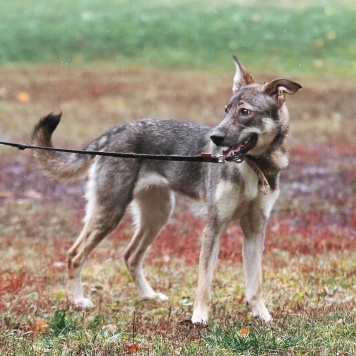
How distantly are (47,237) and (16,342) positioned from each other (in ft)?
20.8

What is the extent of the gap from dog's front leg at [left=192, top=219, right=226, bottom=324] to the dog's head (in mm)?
779

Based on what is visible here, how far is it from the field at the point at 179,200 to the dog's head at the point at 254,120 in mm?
1397

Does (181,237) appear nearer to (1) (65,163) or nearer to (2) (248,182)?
(1) (65,163)

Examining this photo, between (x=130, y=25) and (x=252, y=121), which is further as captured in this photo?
(x=130, y=25)

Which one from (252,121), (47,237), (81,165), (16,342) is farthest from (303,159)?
(16,342)

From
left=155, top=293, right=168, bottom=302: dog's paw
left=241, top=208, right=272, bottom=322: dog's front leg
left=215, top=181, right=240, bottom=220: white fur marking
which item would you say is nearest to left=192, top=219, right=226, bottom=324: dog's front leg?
left=215, top=181, right=240, bottom=220: white fur marking

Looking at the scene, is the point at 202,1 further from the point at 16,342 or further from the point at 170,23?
the point at 16,342

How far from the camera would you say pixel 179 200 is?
14.2 m

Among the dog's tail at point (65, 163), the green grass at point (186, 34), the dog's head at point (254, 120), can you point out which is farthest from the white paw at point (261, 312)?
the green grass at point (186, 34)

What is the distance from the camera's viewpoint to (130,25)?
38562 millimetres

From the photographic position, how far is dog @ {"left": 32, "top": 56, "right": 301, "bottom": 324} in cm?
670

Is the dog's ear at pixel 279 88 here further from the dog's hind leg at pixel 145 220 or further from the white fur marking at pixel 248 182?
the dog's hind leg at pixel 145 220

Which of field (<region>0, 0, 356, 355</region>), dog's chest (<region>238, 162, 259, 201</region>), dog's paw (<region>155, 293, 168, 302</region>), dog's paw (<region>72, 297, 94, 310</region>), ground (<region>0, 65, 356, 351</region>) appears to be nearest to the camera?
field (<region>0, 0, 356, 355</region>)

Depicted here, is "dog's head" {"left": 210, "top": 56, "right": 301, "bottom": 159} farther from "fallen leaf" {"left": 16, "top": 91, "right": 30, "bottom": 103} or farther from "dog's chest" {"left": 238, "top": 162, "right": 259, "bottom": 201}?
"fallen leaf" {"left": 16, "top": 91, "right": 30, "bottom": 103}
